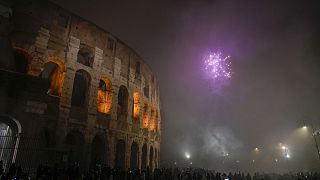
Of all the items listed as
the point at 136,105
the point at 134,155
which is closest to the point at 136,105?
the point at 136,105

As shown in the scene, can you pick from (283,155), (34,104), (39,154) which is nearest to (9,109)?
(34,104)

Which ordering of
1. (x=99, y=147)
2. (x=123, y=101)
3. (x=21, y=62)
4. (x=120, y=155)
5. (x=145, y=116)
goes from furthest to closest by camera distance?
(x=145, y=116)
(x=123, y=101)
(x=120, y=155)
(x=99, y=147)
(x=21, y=62)

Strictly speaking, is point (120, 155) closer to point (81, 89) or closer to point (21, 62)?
point (81, 89)

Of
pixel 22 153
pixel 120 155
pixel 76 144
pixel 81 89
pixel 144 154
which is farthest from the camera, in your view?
pixel 144 154

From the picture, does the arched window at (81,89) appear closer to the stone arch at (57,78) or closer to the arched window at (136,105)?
the stone arch at (57,78)

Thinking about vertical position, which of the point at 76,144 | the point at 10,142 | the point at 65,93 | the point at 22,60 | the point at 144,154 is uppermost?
the point at 22,60

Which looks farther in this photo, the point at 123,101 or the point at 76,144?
the point at 123,101

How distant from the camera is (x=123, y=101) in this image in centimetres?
1894

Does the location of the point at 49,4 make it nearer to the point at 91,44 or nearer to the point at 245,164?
the point at 91,44

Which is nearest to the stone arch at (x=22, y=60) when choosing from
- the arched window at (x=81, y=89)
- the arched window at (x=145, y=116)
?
the arched window at (x=81, y=89)

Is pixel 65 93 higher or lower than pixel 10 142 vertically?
higher

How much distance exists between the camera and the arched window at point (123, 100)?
18.5 metres

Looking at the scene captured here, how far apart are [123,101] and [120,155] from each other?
438cm

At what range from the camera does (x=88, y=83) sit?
51.5 feet
